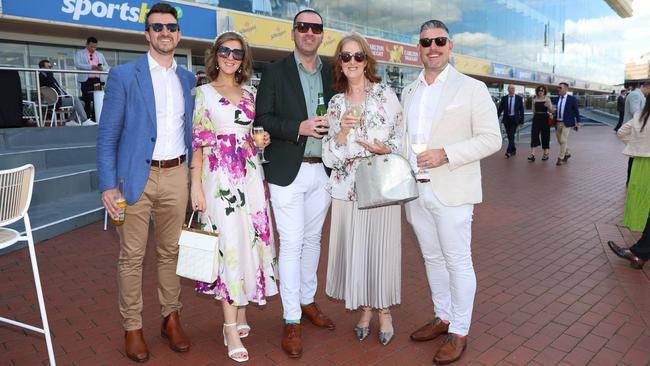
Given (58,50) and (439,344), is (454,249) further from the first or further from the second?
(58,50)

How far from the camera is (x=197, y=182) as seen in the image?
3199mm

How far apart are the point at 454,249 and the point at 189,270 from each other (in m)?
1.77

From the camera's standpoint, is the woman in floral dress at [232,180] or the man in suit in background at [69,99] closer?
the woman in floral dress at [232,180]

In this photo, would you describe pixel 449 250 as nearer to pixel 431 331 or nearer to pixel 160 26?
pixel 431 331

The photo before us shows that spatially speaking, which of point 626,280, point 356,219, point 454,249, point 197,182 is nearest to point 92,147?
point 197,182

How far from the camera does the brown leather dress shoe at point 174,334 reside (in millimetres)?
3383

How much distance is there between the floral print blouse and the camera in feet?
10.4

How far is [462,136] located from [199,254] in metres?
1.89

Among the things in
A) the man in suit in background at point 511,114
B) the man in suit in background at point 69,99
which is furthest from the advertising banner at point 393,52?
the man in suit in background at point 69,99

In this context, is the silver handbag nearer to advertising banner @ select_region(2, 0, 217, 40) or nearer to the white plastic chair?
the white plastic chair

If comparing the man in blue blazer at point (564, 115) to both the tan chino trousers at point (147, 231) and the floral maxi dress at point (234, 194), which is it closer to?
the floral maxi dress at point (234, 194)

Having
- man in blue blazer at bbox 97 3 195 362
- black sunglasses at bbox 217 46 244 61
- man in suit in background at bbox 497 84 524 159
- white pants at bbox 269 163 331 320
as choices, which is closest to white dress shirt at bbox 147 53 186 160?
man in blue blazer at bbox 97 3 195 362

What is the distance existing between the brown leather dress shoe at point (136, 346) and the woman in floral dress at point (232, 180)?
544 millimetres

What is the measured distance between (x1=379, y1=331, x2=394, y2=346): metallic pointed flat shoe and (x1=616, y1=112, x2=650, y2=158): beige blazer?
12.7 ft
